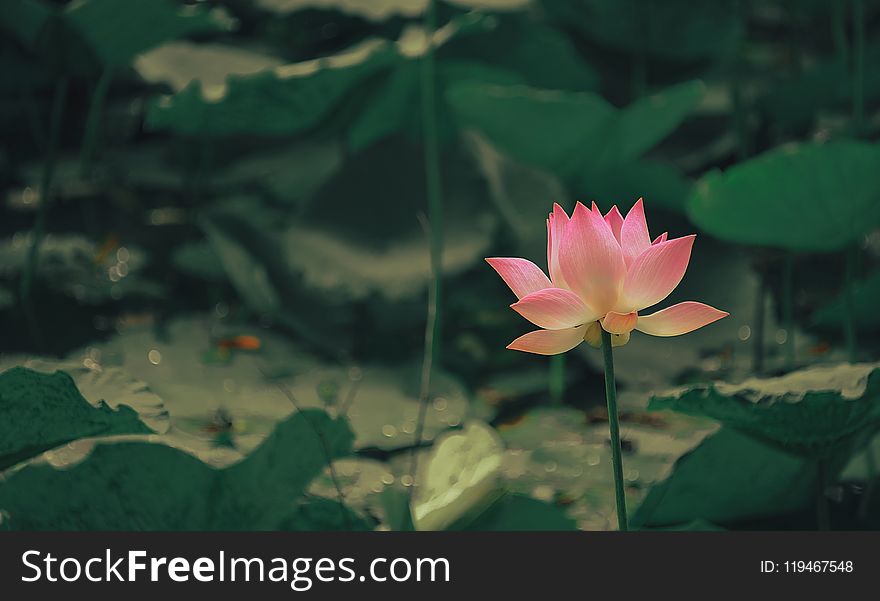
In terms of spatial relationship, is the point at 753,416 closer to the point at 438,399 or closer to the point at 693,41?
the point at 438,399

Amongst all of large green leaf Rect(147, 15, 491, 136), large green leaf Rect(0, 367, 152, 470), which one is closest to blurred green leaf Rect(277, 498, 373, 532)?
large green leaf Rect(0, 367, 152, 470)

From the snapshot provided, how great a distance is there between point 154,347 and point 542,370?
500mm

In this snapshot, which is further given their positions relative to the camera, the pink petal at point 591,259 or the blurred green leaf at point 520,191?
the blurred green leaf at point 520,191

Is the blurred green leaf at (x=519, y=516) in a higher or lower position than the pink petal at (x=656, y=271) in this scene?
lower

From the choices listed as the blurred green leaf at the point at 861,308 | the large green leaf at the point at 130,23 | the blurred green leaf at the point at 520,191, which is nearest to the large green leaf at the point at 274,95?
the large green leaf at the point at 130,23

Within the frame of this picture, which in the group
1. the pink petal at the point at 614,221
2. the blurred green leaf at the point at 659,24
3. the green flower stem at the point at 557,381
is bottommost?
the pink petal at the point at 614,221

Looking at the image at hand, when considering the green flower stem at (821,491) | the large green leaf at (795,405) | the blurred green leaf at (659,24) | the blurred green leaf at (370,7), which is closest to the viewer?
the large green leaf at (795,405)

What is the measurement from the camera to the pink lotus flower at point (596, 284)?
1.38 feet

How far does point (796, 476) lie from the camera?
26.5 inches

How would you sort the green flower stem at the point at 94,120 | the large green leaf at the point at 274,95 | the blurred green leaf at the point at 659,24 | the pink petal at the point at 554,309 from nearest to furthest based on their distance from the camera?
the pink petal at the point at 554,309 → the large green leaf at the point at 274,95 → the green flower stem at the point at 94,120 → the blurred green leaf at the point at 659,24

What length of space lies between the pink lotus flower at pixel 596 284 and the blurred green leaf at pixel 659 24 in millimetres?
1129

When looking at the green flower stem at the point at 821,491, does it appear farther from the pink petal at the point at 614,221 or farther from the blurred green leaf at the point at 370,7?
the blurred green leaf at the point at 370,7

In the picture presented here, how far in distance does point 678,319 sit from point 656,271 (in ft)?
0.10

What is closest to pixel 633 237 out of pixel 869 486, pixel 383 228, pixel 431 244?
pixel 431 244
